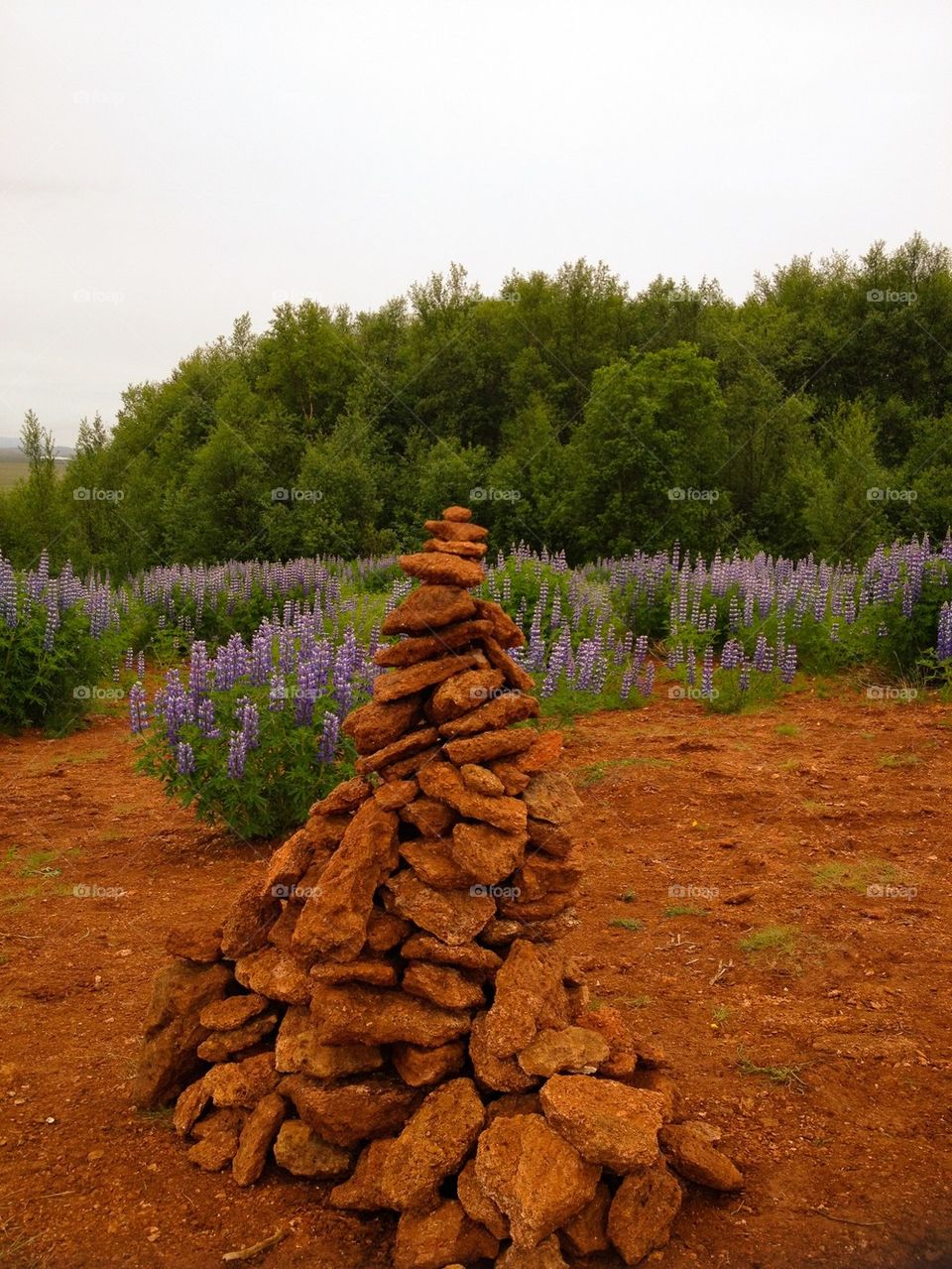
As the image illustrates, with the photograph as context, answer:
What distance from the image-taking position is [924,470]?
83.0 ft

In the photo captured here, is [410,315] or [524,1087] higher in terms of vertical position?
[410,315]

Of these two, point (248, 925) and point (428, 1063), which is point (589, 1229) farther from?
point (248, 925)

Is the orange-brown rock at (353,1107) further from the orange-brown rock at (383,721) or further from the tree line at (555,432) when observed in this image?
the tree line at (555,432)

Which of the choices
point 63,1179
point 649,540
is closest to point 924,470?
point 649,540

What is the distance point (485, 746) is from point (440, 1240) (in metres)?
1.84

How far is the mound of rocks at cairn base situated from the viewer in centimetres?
371

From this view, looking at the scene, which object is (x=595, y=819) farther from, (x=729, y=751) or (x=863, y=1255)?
(x=863, y=1255)

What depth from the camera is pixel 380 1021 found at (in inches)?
165

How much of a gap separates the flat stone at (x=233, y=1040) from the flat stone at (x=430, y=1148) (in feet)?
2.74

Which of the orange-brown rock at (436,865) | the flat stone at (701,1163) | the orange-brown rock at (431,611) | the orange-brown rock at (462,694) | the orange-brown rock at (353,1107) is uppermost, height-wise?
the orange-brown rock at (431,611)

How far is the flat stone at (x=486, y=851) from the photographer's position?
171 inches

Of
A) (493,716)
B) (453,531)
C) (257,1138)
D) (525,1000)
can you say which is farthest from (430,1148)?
(453,531)

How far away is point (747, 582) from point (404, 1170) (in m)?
10.8

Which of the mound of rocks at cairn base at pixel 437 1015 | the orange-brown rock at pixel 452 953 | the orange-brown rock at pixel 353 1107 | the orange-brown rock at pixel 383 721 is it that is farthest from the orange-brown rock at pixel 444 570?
the orange-brown rock at pixel 353 1107
